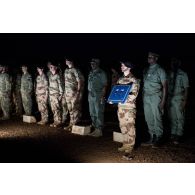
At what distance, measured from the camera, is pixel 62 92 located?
31.4 feet

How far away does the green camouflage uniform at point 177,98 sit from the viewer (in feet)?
25.0

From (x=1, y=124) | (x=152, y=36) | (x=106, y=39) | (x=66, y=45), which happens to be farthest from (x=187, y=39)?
(x=1, y=124)

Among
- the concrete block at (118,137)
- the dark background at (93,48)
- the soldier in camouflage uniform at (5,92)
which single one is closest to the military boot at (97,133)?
the concrete block at (118,137)

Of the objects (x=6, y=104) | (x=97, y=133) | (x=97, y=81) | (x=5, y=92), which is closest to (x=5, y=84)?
(x=5, y=92)

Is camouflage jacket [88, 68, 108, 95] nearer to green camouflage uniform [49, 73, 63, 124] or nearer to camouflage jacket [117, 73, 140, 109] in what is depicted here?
green camouflage uniform [49, 73, 63, 124]

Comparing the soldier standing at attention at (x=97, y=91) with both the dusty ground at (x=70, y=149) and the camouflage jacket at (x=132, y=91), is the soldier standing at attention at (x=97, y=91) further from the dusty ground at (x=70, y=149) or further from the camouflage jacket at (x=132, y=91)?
the camouflage jacket at (x=132, y=91)

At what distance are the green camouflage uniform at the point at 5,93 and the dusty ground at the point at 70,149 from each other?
8.36 ft

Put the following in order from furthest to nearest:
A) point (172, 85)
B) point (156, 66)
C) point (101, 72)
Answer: point (101, 72) < point (172, 85) < point (156, 66)

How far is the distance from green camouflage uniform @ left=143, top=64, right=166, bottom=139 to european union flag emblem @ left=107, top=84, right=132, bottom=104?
1.10m

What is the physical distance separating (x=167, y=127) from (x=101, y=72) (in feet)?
9.14

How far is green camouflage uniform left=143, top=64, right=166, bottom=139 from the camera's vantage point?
7.03 m

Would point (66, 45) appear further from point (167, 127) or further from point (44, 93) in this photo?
point (167, 127)

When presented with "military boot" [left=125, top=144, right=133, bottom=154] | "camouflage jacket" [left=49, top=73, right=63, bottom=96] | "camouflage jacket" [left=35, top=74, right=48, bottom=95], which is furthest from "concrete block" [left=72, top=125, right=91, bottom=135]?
"military boot" [left=125, top=144, right=133, bottom=154]

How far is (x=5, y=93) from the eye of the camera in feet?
37.5
